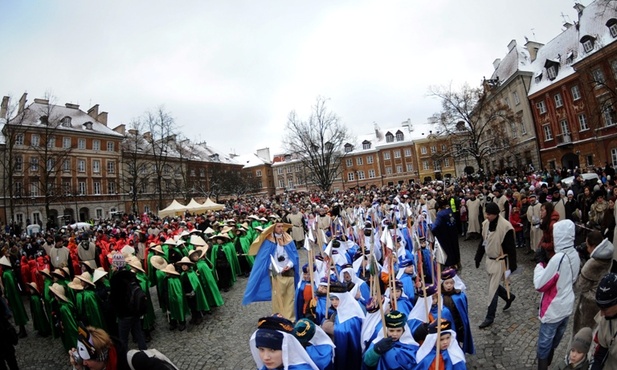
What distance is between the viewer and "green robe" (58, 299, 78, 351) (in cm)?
742

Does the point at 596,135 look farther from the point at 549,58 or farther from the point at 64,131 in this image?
the point at 64,131

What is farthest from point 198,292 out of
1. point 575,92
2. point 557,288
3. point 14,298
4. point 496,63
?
point 496,63

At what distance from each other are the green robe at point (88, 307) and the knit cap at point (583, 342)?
→ 8034 mm

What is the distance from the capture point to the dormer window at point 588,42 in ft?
98.0

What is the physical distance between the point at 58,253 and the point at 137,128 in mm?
32216

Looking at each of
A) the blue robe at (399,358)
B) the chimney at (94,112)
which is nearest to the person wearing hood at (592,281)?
the blue robe at (399,358)

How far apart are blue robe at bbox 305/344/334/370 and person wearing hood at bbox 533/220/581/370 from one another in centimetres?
264

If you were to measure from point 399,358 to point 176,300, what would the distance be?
241 inches

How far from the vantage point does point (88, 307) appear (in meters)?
7.34

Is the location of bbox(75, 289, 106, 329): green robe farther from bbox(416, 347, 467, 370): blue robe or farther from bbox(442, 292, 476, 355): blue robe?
bbox(442, 292, 476, 355): blue robe

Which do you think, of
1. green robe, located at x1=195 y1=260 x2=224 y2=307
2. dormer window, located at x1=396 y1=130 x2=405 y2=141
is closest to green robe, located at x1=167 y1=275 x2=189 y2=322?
green robe, located at x1=195 y1=260 x2=224 y2=307

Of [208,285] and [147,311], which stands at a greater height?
[208,285]

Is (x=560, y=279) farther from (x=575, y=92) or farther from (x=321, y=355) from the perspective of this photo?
(x=575, y=92)

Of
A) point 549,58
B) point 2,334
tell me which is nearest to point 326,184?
point 549,58
